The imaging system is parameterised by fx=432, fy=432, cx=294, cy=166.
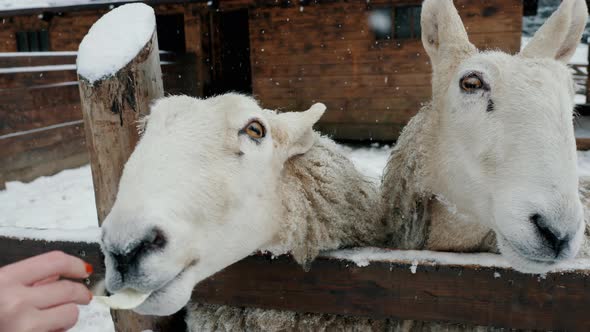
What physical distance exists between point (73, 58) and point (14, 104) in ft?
5.97

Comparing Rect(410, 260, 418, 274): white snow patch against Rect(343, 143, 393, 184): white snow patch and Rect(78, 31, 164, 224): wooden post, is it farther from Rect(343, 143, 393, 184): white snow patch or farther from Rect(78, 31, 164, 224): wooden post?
Rect(343, 143, 393, 184): white snow patch

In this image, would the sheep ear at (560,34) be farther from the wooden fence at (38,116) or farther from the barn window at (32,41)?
the barn window at (32,41)

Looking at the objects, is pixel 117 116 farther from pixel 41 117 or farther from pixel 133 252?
pixel 41 117

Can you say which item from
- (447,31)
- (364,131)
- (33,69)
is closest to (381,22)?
(364,131)

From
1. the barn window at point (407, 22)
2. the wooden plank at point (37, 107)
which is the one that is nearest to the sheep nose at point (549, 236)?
the wooden plank at point (37, 107)

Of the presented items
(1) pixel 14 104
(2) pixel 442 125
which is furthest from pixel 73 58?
(2) pixel 442 125

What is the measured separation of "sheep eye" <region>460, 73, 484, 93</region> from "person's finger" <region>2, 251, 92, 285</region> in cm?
171

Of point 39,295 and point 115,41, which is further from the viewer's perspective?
point 115,41

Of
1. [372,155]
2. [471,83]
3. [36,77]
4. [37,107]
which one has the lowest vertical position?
[372,155]

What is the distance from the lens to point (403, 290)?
1.67 m

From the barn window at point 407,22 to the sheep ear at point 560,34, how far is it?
7.45 meters

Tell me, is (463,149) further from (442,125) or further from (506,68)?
(506,68)

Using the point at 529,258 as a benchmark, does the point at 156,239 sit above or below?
above

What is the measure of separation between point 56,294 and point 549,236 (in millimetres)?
1437
